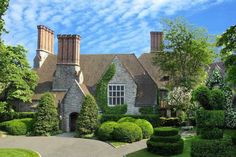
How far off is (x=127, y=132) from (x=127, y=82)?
466 inches

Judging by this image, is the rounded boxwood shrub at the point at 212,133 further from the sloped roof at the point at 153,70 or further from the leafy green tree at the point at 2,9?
the sloped roof at the point at 153,70

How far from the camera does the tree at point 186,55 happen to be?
4169cm

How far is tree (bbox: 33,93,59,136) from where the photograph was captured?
3691 cm

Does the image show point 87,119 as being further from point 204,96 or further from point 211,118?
point 211,118

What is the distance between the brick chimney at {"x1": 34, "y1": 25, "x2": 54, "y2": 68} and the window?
40.0 ft

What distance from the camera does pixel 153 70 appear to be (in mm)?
49719

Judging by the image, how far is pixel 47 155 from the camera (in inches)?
1019

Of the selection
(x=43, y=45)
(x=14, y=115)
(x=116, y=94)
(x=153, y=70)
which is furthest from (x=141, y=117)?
(x=43, y=45)

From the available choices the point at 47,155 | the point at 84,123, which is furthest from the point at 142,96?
the point at 47,155

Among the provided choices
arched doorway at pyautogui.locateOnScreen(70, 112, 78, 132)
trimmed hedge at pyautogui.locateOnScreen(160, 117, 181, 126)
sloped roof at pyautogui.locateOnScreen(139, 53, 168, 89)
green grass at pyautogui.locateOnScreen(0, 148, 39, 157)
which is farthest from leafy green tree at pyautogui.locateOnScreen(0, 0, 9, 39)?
sloped roof at pyautogui.locateOnScreen(139, 53, 168, 89)

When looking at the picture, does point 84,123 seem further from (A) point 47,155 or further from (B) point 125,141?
(A) point 47,155

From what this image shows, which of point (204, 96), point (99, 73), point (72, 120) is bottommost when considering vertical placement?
point (72, 120)

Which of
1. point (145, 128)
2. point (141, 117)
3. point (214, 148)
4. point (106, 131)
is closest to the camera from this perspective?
point (214, 148)

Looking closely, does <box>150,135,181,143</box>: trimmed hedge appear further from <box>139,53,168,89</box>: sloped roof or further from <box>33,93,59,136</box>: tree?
<box>139,53,168,89</box>: sloped roof
